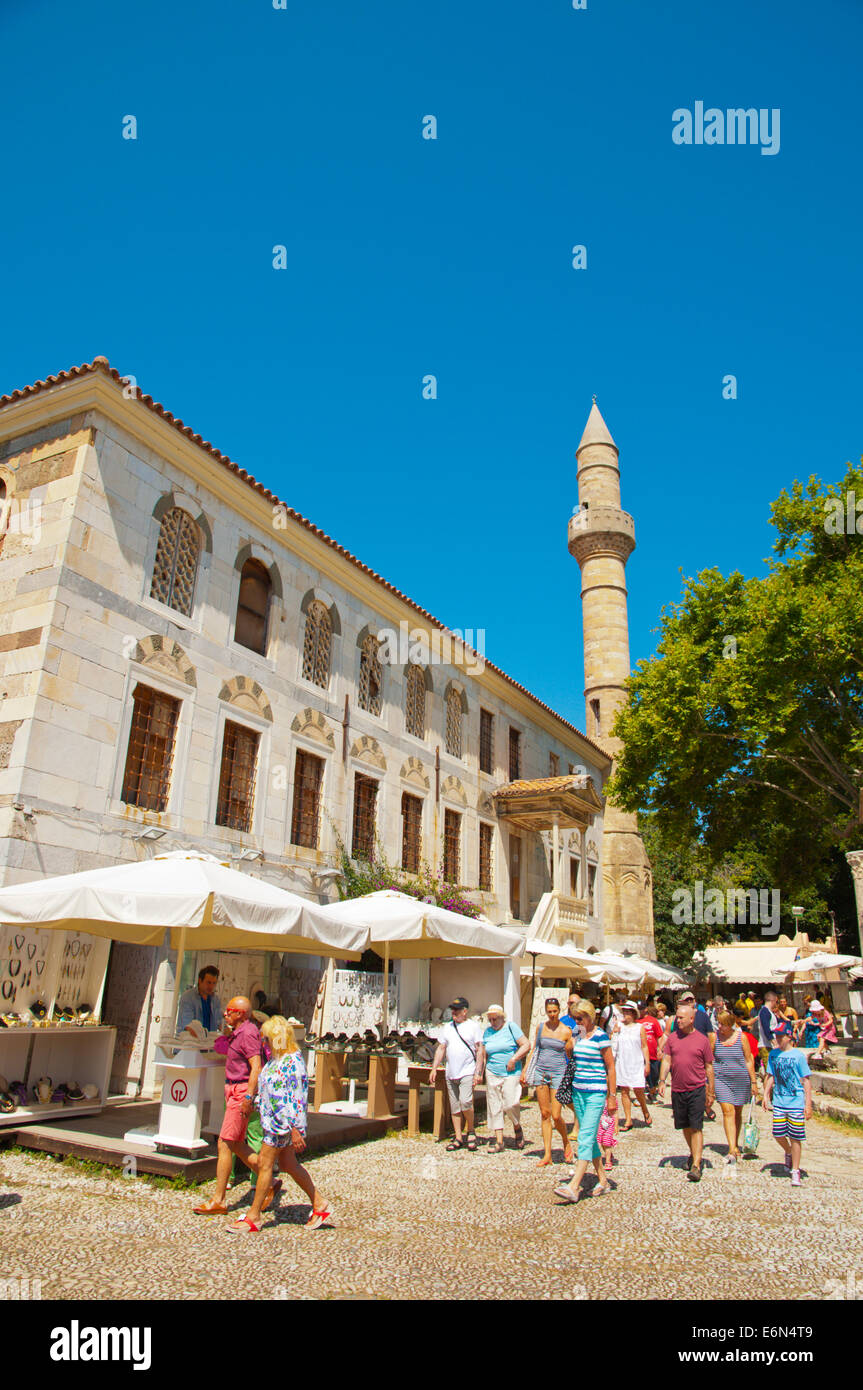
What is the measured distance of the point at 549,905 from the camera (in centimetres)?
2261

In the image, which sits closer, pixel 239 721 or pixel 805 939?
pixel 239 721

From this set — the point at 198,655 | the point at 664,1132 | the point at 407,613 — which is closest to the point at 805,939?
the point at 407,613

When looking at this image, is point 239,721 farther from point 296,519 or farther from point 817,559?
point 817,559

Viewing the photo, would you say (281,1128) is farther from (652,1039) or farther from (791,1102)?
(652,1039)

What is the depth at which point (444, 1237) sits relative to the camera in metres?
5.66

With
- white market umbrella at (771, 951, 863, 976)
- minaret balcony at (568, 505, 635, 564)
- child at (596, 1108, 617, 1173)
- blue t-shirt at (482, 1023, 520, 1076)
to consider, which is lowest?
child at (596, 1108, 617, 1173)

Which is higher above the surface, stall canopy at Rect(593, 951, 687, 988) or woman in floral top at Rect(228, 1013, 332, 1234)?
stall canopy at Rect(593, 951, 687, 988)

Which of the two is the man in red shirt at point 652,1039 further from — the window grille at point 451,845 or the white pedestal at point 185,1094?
the white pedestal at point 185,1094

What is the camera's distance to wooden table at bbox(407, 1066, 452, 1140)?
382 inches

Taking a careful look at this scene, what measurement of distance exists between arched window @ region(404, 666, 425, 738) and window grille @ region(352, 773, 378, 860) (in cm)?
224

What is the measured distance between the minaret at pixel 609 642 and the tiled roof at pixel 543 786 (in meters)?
7.86

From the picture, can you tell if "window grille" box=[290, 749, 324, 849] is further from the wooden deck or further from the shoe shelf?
the shoe shelf

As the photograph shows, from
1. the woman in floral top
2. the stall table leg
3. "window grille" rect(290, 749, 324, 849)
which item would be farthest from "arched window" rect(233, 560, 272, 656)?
the woman in floral top
